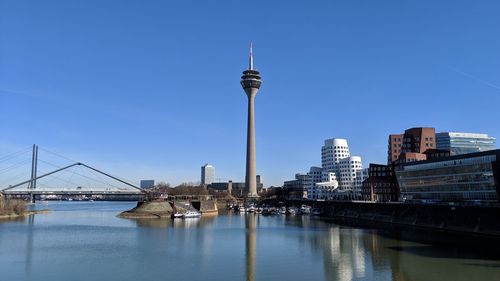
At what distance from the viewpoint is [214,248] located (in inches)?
1702

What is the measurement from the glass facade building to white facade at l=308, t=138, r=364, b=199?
63.7 metres

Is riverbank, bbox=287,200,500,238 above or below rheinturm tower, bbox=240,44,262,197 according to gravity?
below

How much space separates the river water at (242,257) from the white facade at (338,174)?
9678 centimetres

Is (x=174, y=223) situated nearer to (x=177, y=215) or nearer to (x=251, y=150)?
(x=177, y=215)

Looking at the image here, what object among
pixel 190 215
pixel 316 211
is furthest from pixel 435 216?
pixel 316 211

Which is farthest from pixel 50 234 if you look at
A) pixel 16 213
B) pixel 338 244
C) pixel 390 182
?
pixel 390 182

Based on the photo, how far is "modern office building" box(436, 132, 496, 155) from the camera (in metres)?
127

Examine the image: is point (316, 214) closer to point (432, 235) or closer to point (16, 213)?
point (432, 235)

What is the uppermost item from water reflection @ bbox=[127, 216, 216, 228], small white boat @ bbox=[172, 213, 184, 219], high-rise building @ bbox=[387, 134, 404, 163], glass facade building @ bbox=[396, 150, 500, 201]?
high-rise building @ bbox=[387, 134, 404, 163]

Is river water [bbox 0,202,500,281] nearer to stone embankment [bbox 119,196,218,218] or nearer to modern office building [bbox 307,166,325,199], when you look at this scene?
stone embankment [bbox 119,196,218,218]

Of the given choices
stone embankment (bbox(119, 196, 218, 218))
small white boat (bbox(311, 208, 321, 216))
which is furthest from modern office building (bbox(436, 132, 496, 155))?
stone embankment (bbox(119, 196, 218, 218))

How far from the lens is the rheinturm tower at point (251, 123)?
504 ft

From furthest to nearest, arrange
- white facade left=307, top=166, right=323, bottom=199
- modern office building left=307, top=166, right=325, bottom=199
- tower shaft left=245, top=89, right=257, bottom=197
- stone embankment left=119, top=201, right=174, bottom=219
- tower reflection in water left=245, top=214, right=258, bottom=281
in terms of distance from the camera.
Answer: white facade left=307, top=166, right=323, bottom=199 < modern office building left=307, top=166, right=325, bottom=199 < tower shaft left=245, top=89, right=257, bottom=197 < stone embankment left=119, top=201, right=174, bottom=219 < tower reflection in water left=245, top=214, right=258, bottom=281

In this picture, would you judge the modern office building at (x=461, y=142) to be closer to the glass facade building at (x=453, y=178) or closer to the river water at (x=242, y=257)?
the glass facade building at (x=453, y=178)
